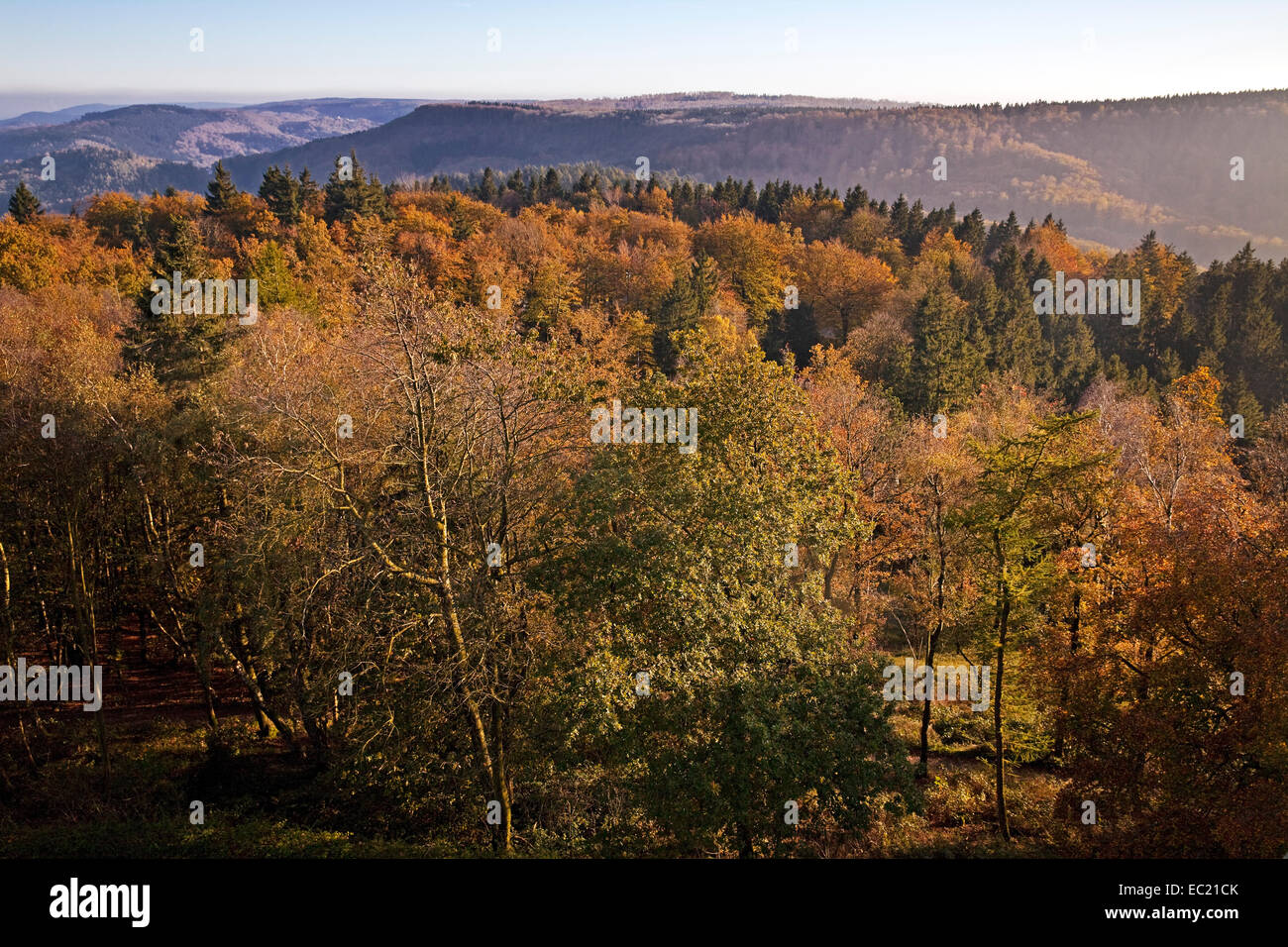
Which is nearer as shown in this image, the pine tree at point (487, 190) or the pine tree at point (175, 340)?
the pine tree at point (175, 340)

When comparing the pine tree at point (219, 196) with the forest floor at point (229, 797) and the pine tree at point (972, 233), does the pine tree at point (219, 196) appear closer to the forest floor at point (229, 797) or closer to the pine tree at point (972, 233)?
the forest floor at point (229, 797)

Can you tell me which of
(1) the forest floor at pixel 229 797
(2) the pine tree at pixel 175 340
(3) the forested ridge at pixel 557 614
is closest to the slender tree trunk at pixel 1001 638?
(3) the forested ridge at pixel 557 614

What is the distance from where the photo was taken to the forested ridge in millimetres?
14469

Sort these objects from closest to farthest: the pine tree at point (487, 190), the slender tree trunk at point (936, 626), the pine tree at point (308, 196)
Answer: the slender tree trunk at point (936, 626), the pine tree at point (308, 196), the pine tree at point (487, 190)

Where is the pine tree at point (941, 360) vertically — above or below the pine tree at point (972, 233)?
below

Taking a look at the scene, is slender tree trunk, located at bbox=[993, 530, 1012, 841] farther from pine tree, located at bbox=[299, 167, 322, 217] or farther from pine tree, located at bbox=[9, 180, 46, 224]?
pine tree, located at bbox=[9, 180, 46, 224]

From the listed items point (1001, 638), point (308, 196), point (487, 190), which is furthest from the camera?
point (487, 190)

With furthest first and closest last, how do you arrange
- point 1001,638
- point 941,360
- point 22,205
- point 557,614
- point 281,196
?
point 281,196 → point 22,205 → point 941,360 → point 1001,638 → point 557,614

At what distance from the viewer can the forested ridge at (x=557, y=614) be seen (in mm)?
14469

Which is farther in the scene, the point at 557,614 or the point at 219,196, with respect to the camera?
the point at 219,196

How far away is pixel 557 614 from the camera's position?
15.2m

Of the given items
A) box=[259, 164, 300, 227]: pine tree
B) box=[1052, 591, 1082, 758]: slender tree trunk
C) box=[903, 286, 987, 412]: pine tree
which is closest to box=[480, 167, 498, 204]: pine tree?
box=[259, 164, 300, 227]: pine tree

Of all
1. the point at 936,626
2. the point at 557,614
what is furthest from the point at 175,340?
the point at 936,626

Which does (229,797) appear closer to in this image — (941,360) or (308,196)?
(941,360)
